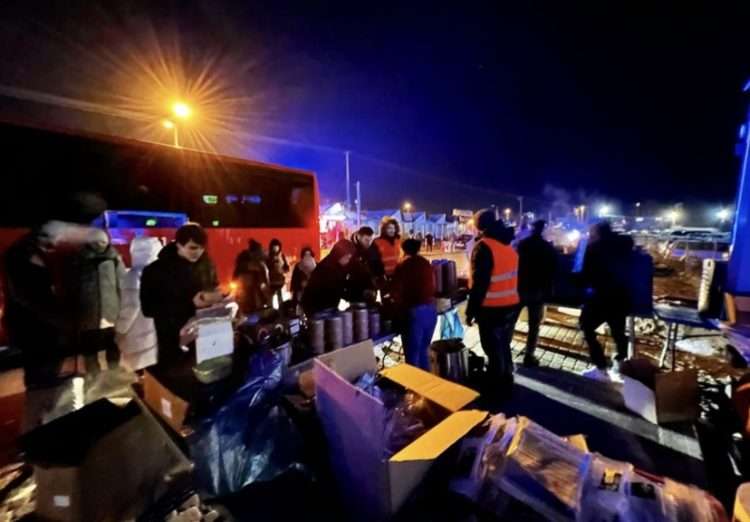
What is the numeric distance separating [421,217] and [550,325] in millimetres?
25248

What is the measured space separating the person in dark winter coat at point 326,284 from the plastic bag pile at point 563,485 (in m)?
2.06

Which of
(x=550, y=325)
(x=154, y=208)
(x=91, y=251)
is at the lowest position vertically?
(x=550, y=325)

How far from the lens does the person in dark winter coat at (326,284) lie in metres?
3.43

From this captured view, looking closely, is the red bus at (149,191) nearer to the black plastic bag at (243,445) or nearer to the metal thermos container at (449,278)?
the black plastic bag at (243,445)

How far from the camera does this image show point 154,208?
4590mm

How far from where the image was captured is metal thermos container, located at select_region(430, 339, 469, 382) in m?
3.36

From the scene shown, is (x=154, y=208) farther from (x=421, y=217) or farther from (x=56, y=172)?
(x=421, y=217)

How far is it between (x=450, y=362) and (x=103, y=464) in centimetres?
278

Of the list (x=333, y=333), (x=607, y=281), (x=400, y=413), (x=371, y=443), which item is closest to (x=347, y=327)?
(x=333, y=333)

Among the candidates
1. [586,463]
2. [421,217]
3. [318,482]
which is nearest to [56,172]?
[318,482]

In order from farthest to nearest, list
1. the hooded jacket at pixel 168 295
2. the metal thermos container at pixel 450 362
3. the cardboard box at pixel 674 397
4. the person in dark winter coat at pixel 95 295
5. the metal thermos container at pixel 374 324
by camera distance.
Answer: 1. the metal thermos container at pixel 450 362
2. the metal thermos container at pixel 374 324
3. the person in dark winter coat at pixel 95 295
4. the hooded jacket at pixel 168 295
5. the cardboard box at pixel 674 397

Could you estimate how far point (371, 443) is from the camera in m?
1.55

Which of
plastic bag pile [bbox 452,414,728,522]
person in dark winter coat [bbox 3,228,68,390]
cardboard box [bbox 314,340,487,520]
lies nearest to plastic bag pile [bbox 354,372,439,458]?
cardboard box [bbox 314,340,487,520]

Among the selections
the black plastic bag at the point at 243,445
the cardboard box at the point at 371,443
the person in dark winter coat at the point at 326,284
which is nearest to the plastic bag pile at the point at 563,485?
the cardboard box at the point at 371,443
